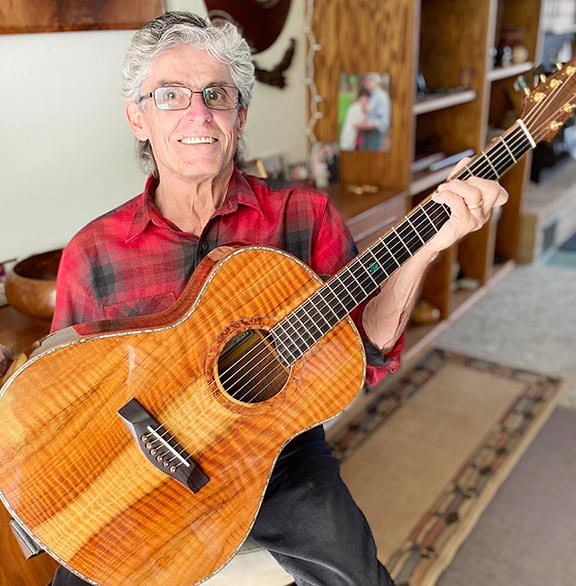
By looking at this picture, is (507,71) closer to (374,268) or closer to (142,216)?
(374,268)

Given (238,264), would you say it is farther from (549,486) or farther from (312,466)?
(549,486)

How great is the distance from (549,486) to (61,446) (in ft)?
5.42

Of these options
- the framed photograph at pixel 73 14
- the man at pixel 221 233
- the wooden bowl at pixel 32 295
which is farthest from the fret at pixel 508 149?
the framed photograph at pixel 73 14

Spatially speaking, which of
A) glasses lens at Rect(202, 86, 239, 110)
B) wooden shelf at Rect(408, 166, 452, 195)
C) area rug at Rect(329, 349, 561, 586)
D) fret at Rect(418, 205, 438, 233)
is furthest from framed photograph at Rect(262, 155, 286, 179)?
fret at Rect(418, 205, 438, 233)

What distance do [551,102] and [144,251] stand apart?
807mm

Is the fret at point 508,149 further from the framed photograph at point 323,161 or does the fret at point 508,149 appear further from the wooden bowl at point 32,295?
the framed photograph at point 323,161

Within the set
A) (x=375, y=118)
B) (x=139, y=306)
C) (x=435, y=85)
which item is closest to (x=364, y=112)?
(x=375, y=118)

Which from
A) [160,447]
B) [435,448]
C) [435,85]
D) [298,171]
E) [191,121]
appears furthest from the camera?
[435,85]

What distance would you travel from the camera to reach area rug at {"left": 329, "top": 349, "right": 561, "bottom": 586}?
184 cm

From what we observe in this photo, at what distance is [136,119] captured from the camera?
1219mm

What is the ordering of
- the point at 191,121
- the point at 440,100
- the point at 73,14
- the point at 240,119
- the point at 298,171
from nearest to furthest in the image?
the point at 191,121 → the point at 240,119 → the point at 73,14 → the point at 298,171 → the point at 440,100

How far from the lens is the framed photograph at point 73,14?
144cm

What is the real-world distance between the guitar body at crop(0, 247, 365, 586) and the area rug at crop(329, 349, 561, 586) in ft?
2.72

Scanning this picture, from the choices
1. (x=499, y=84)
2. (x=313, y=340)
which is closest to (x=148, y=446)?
(x=313, y=340)
